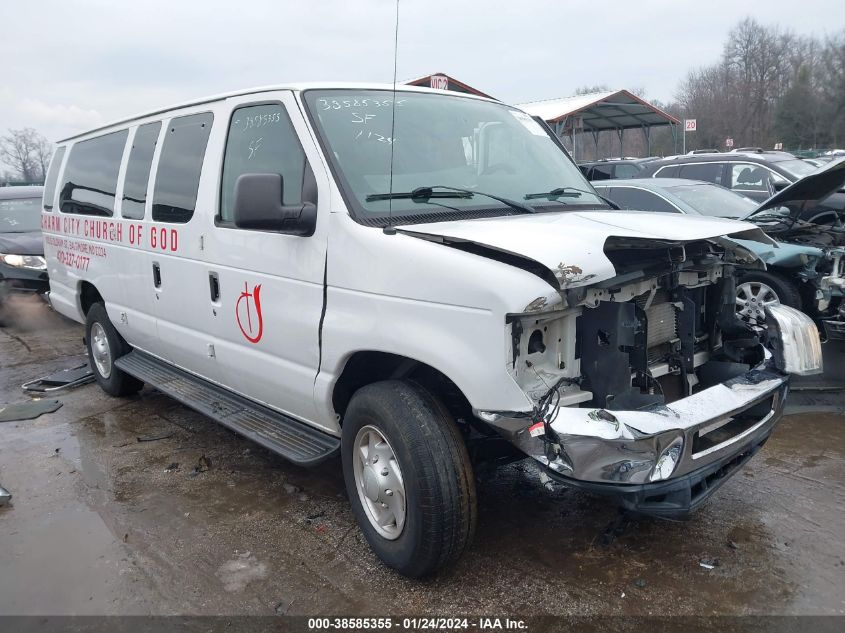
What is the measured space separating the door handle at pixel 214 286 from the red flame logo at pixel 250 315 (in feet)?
0.77

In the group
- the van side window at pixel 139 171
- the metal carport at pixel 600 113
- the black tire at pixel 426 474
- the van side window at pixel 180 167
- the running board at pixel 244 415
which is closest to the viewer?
the black tire at pixel 426 474

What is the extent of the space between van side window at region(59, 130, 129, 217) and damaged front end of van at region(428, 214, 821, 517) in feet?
13.0

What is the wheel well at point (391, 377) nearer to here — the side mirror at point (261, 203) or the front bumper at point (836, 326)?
the side mirror at point (261, 203)

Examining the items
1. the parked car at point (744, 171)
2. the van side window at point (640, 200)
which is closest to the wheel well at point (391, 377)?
the van side window at point (640, 200)

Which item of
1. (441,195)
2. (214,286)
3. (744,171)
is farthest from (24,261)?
(744,171)

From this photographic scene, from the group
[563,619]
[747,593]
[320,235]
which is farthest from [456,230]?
[747,593]

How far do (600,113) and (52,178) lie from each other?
19.8 meters

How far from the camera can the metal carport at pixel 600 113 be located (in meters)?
20.8

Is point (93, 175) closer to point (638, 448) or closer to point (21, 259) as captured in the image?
point (21, 259)

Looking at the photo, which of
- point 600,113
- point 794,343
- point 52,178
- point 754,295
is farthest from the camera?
point 600,113

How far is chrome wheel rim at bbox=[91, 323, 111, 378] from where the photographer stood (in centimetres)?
598

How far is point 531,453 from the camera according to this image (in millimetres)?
2584

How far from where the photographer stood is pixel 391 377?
3.19 metres

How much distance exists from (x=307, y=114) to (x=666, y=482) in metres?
2.36
